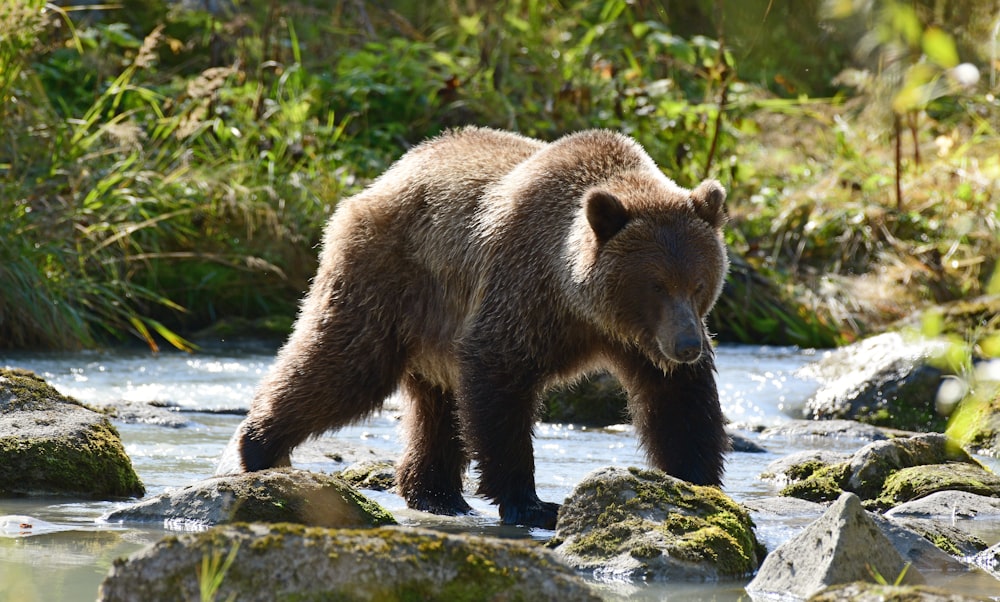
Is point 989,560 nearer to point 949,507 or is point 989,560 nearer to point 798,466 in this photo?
point 949,507

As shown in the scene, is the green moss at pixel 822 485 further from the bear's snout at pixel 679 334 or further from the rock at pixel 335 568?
the rock at pixel 335 568

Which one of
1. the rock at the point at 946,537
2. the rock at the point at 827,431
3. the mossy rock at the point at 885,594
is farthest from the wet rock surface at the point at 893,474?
the mossy rock at the point at 885,594

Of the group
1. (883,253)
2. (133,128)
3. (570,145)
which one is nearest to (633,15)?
(883,253)

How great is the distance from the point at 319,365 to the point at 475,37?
937 centimetres

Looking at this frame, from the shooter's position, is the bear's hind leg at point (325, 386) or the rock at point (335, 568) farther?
the bear's hind leg at point (325, 386)

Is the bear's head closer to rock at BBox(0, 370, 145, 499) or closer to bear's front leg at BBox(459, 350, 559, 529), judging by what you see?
bear's front leg at BBox(459, 350, 559, 529)

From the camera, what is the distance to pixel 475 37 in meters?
15.0

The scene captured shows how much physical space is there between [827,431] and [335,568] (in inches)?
222

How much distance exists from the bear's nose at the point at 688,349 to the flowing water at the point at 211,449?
0.74m

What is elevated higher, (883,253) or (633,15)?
(633,15)

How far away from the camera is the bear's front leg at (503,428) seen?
224 inches

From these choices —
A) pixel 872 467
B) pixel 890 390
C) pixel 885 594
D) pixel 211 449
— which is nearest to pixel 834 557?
pixel 885 594

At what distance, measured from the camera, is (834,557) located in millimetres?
4031

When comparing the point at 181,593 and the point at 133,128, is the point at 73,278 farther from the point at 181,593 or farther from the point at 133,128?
the point at 181,593
